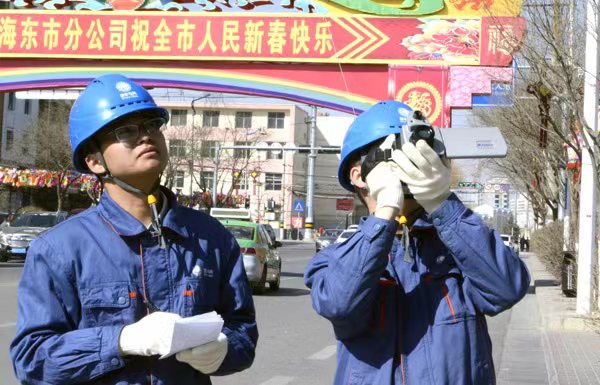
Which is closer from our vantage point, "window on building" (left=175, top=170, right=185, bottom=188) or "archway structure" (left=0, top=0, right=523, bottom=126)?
"archway structure" (left=0, top=0, right=523, bottom=126)

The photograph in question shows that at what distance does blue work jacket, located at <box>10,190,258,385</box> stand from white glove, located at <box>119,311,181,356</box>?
3 centimetres

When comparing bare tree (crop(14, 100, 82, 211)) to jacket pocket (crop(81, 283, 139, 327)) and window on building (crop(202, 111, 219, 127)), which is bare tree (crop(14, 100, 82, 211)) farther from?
jacket pocket (crop(81, 283, 139, 327))

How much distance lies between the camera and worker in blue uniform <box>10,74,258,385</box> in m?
2.69

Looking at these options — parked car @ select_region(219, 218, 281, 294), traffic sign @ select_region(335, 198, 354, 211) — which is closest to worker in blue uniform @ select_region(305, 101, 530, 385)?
parked car @ select_region(219, 218, 281, 294)

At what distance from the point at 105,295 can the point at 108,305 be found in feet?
0.10

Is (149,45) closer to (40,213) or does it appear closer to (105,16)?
(105,16)

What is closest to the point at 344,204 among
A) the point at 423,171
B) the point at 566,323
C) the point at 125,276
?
the point at 566,323

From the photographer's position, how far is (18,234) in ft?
91.2

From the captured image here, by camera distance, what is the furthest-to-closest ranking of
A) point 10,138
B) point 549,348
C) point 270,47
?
point 10,138
point 270,47
point 549,348

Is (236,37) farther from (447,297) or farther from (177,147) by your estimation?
(177,147)

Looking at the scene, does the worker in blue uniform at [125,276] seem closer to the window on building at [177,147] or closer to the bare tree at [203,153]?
the bare tree at [203,153]

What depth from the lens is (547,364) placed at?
9.74 metres

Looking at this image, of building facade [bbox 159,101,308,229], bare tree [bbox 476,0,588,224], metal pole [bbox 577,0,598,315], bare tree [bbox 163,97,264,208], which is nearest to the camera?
bare tree [bbox 476,0,588,224]

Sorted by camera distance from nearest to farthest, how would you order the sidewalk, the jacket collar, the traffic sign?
the jacket collar, the sidewalk, the traffic sign
